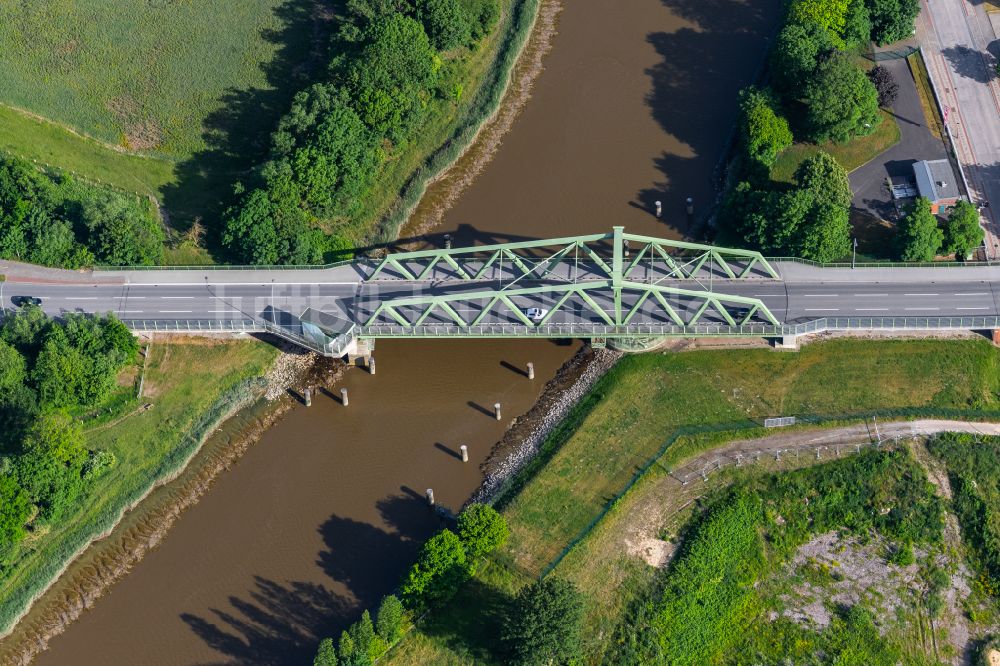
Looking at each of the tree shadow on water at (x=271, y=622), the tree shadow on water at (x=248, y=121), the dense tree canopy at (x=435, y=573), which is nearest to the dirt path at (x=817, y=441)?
the dense tree canopy at (x=435, y=573)

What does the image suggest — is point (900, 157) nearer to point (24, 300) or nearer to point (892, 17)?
point (892, 17)

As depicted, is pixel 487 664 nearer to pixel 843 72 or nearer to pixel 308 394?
pixel 308 394

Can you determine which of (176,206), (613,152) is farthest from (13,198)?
(613,152)

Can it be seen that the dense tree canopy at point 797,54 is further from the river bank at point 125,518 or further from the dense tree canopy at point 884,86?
the river bank at point 125,518

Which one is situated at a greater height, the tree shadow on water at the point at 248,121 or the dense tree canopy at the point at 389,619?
the tree shadow on water at the point at 248,121

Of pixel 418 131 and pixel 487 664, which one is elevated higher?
pixel 418 131

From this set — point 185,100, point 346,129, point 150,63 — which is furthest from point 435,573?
point 150,63
